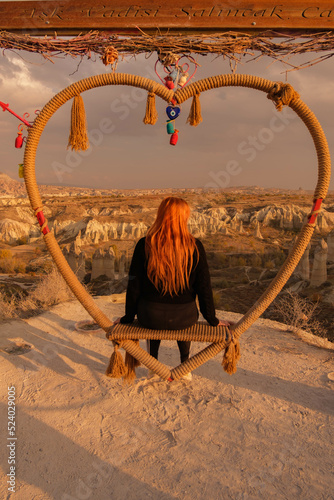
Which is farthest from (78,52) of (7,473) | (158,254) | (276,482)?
(276,482)

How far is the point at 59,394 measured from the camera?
2.70m

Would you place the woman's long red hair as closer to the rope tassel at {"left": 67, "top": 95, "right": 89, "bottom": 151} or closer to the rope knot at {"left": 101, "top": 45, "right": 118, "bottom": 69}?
the rope tassel at {"left": 67, "top": 95, "right": 89, "bottom": 151}

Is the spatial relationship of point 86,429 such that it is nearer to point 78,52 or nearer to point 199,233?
point 78,52

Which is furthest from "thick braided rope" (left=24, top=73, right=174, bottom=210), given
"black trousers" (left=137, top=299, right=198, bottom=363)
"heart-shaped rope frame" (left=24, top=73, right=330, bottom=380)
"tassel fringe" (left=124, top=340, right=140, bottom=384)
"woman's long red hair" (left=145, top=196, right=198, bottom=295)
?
"tassel fringe" (left=124, top=340, right=140, bottom=384)

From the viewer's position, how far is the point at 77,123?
96.3 inches

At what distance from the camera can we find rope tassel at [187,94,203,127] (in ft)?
7.91

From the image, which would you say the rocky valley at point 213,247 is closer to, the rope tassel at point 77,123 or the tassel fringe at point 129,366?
the tassel fringe at point 129,366

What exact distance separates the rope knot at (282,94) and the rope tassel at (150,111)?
0.88 m

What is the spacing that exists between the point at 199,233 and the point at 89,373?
1751 centimetres

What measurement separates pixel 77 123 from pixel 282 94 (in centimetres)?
154

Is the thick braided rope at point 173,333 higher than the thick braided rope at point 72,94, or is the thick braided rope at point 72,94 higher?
the thick braided rope at point 72,94

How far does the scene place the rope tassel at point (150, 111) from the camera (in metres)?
2.38

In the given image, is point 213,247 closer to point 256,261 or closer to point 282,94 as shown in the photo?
point 256,261

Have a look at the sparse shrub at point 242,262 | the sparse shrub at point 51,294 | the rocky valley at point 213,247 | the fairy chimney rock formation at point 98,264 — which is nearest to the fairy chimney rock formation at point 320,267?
the rocky valley at point 213,247
